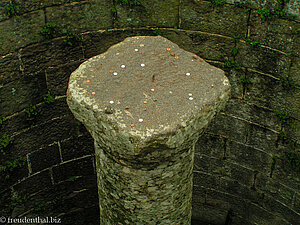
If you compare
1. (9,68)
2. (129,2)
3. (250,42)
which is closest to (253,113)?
(250,42)

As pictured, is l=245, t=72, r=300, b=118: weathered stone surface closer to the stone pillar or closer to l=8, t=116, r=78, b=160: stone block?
the stone pillar

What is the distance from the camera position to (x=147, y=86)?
2803 mm

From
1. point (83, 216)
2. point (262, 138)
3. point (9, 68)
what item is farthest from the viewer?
point (83, 216)

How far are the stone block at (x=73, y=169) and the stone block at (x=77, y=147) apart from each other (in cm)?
9

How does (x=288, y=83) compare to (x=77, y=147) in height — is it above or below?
above

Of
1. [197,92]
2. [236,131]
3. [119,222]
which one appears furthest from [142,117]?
[236,131]

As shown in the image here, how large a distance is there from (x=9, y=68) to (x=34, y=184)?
154 centimetres

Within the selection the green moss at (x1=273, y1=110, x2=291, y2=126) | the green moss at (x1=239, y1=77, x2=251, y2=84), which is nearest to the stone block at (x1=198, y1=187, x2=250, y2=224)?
the green moss at (x1=273, y1=110, x2=291, y2=126)

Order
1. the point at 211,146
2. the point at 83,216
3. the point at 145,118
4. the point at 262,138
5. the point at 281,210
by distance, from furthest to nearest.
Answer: the point at 83,216 → the point at 211,146 → the point at 281,210 → the point at 262,138 → the point at 145,118

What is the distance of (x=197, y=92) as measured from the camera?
2758mm

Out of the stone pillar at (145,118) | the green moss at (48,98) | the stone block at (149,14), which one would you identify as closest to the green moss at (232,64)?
the stone block at (149,14)

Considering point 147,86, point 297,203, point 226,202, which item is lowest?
point 226,202

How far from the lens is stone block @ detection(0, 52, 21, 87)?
3.66 m

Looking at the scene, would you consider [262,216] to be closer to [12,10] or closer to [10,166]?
[10,166]
